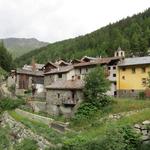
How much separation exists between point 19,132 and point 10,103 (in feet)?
45.0

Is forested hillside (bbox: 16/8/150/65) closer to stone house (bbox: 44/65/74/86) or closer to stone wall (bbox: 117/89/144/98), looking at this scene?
stone house (bbox: 44/65/74/86)

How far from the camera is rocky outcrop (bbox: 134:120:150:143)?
3358 cm

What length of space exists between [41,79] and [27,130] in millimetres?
32297

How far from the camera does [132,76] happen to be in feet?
186

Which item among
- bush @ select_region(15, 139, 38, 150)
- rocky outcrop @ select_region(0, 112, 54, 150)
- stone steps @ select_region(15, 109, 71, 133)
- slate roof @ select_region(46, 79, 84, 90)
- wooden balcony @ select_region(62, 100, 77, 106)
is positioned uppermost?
slate roof @ select_region(46, 79, 84, 90)

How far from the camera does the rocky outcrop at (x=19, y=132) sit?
39.9 meters

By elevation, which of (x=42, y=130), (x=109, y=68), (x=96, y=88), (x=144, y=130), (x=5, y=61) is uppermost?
(x=5, y=61)

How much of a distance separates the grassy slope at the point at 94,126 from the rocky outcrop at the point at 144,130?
42.6 inches

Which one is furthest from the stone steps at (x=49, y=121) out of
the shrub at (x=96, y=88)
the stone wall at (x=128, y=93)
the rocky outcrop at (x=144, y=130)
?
the stone wall at (x=128, y=93)

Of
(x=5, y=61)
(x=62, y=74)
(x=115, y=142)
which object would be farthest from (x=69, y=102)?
(x=5, y=61)

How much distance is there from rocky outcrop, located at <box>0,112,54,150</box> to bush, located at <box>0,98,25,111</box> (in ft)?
11.2

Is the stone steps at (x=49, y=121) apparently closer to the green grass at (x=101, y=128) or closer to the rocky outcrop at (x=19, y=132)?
the rocky outcrop at (x=19, y=132)

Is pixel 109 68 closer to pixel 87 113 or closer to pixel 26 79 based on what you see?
pixel 87 113

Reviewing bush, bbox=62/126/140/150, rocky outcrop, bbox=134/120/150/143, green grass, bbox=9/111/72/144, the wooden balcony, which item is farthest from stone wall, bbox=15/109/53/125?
rocky outcrop, bbox=134/120/150/143
